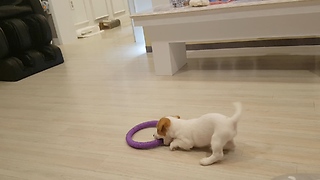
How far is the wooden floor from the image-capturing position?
1199 millimetres

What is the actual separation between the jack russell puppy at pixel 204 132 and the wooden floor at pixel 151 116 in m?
0.04

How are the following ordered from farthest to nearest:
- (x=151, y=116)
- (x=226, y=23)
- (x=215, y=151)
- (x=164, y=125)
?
1. (x=226, y=23)
2. (x=151, y=116)
3. (x=164, y=125)
4. (x=215, y=151)

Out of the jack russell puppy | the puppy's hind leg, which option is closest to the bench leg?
the jack russell puppy

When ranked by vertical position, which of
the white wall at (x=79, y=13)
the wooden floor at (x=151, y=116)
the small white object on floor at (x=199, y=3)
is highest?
the small white object on floor at (x=199, y=3)

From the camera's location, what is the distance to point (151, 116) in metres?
1.68

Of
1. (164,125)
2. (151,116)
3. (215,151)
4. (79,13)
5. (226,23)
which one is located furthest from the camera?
(79,13)

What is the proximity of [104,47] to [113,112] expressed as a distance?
2339 millimetres

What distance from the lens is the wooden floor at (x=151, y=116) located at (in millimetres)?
1199

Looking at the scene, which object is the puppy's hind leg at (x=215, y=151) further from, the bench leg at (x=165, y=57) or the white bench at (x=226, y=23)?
the bench leg at (x=165, y=57)

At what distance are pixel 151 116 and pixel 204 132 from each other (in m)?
0.50

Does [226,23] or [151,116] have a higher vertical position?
[226,23]

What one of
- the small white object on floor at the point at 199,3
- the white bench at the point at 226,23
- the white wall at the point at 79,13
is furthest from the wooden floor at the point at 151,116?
the white wall at the point at 79,13

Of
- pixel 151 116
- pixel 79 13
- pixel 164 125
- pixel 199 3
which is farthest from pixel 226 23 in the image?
pixel 79 13

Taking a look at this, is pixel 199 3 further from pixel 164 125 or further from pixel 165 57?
pixel 164 125
